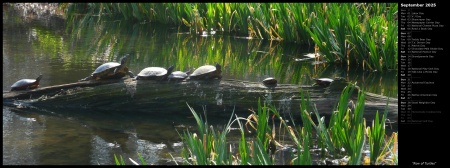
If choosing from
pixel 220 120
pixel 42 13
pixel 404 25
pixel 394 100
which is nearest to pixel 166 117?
pixel 220 120

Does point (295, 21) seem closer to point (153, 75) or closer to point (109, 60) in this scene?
point (109, 60)

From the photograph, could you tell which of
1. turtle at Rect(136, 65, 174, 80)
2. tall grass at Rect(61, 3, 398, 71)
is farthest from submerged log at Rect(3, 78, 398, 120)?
tall grass at Rect(61, 3, 398, 71)

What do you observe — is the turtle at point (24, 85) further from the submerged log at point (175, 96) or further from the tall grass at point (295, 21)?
the tall grass at point (295, 21)

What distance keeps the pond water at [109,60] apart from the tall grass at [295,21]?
0.22m

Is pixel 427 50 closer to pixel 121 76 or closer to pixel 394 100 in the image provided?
pixel 394 100

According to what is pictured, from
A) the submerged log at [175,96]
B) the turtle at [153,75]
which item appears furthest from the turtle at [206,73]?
the turtle at [153,75]

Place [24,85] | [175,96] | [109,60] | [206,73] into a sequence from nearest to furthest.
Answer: [175,96] → [206,73] → [24,85] → [109,60]

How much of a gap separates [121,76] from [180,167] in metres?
2.85

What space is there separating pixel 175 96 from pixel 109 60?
329 cm

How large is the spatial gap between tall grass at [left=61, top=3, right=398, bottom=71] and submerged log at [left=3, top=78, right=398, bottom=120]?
2452 millimetres

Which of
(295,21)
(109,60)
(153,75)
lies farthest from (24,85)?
(295,21)

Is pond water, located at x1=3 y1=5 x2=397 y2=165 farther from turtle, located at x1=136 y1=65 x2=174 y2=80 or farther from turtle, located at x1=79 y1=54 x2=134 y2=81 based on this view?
turtle, located at x1=79 y1=54 x2=134 y2=81

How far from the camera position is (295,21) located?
447 inches

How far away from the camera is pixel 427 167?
4.70m
